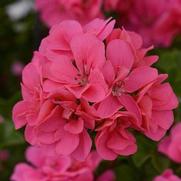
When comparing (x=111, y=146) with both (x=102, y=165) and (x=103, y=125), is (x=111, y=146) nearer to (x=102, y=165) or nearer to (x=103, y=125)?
(x=103, y=125)

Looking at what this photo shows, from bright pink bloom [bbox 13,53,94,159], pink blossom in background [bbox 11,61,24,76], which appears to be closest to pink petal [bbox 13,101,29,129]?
bright pink bloom [bbox 13,53,94,159]

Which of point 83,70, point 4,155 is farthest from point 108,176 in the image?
point 4,155

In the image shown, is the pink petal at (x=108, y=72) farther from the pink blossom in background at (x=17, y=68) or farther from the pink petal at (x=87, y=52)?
the pink blossom in background at (x=17, y=68)

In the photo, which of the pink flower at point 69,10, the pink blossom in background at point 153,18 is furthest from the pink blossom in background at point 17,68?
the pink blossom in background at point 153,18

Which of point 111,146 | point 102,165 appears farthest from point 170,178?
point 102,165

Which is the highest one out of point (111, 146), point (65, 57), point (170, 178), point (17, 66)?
point (65, 57)
